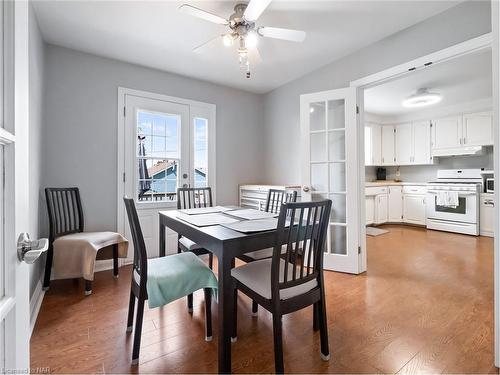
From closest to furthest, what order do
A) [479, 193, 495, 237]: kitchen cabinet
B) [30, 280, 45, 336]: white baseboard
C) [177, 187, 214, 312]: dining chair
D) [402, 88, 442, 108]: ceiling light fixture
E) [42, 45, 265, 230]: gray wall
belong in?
1. [30, 280, 45, 336]: white baseboard
2. [177, 187, 214, 312]: dining chair
3. [42, 45, 265, 230]: gray wall
4. [402, 88, 442, 108]: ceiling light fixture
5. [479, 193, 495, 237]: kitchen cabinet

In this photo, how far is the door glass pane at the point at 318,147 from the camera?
9.76 feet

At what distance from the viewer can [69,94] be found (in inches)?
108

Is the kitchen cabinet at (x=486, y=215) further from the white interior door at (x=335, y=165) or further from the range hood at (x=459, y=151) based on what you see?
the white interior door at (x=335, y=165)

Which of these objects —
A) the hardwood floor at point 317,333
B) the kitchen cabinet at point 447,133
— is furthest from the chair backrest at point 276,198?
the kitchen cabinet at point 447,133

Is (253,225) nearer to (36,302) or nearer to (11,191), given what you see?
(11,191)

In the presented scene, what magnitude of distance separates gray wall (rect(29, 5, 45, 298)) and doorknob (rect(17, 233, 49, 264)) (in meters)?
1.69

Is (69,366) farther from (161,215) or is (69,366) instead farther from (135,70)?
(135,70)

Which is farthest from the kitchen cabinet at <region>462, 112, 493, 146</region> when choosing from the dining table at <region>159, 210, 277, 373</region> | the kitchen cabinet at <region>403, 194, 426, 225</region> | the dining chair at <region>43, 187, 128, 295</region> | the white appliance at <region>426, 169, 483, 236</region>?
the dining chair at <region>43, 187, 128, 295</region>

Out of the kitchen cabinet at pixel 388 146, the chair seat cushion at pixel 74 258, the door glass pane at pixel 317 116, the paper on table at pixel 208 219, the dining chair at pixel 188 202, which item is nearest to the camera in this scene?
the paper on table at pixel 208 219


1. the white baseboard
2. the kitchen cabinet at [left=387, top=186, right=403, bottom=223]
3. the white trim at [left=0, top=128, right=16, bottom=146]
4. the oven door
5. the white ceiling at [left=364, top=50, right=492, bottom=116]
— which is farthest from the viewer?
the kitchen cabinet at [left=387, top=186, right=403, bottom=223]

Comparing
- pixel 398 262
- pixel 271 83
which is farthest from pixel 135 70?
pixel 398 262

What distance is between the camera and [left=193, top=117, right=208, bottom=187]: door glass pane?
360 centimetres

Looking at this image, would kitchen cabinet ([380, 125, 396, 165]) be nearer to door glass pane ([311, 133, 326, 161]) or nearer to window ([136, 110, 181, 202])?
door glass pane ([311, 133, 326, 161])

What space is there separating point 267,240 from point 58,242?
6.77 ft
